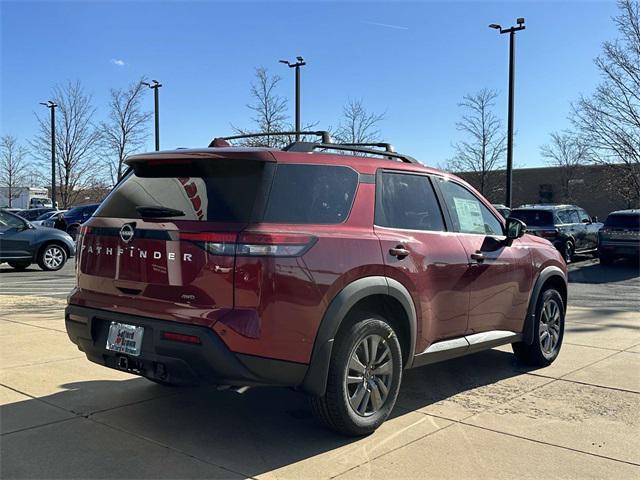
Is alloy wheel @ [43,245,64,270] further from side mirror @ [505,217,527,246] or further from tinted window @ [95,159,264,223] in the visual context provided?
side mirror @ [505,217,527,246]

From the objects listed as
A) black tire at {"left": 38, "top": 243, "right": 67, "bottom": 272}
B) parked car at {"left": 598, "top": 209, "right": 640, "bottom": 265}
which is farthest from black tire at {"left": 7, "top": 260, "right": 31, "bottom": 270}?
parked car at {"left": 598, "top": 209, "right": 640, "bottom": 265}

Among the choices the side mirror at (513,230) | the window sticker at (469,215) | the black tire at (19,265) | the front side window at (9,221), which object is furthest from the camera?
the black tire at (19,265)

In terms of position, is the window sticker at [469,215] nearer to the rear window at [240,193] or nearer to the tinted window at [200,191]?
the rear window at [240,193]

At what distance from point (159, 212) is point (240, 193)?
1.78 ft

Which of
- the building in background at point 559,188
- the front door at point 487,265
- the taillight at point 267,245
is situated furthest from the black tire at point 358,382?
the building in background at point 559,188

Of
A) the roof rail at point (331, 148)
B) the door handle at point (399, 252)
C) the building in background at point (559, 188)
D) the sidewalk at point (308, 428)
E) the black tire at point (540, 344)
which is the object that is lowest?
the sidewalk at point (308, 428)

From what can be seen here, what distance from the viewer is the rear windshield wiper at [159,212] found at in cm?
381

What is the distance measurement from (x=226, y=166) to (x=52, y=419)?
220 centimetres

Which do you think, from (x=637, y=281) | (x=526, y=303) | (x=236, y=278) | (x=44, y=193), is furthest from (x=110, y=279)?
(x=44, y=193)

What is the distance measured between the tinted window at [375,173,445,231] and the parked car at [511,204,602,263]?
1354 cm

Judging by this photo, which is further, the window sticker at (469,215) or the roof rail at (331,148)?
the window sticker at (469,215)

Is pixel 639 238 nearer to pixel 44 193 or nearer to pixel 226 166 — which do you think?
pixel 226 166

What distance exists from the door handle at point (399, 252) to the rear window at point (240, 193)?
17.3 inches

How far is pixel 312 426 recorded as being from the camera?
4.32 m
